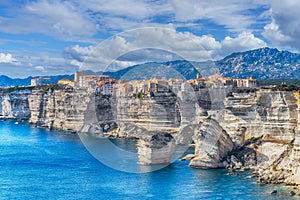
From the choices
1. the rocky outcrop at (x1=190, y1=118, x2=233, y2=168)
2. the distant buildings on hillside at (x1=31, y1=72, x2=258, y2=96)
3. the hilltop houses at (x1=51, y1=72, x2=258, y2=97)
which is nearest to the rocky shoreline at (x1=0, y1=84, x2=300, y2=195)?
the rocky outcrop at (x1=190, y1=118, x2=233, y2=168)

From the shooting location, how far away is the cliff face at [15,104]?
227 feet

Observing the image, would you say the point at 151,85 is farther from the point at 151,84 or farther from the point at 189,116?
the point at 189,116

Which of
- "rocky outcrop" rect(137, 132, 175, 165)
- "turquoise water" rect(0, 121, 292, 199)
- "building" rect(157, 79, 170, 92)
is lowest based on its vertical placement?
"turquoise water" rect(0, 121, 292, 199)

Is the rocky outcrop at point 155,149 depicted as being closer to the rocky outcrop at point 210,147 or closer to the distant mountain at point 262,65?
the rocky outcrop at point 210,147

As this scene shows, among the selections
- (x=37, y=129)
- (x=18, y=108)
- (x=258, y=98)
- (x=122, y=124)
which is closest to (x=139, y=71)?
(x=122, y=124)

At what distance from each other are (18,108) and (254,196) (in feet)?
187

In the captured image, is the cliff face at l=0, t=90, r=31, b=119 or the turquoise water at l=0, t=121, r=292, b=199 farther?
the cliff face at l=0, t=90, r=31, b=119

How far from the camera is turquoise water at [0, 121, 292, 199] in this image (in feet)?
67.3

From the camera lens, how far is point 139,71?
4988 cm

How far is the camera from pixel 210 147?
83.9ft

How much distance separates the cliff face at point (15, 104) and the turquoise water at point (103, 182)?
37254 mm

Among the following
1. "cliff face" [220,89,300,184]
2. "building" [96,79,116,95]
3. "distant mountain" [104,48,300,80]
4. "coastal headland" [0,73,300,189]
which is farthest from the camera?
"distant mountain" [104,48,300,80]

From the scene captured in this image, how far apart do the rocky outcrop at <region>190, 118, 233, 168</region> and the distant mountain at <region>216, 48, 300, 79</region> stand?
7971 cm

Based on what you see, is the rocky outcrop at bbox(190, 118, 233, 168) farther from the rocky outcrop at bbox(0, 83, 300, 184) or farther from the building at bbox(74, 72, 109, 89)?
the building at bbox(74, 72, 109, 89)
